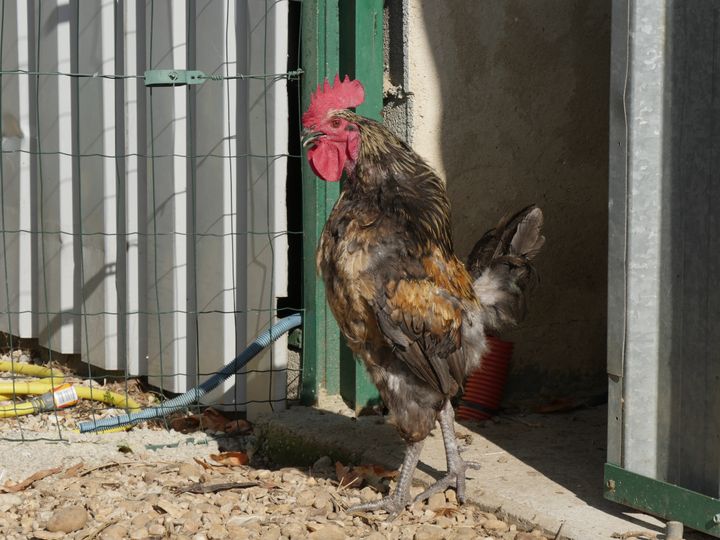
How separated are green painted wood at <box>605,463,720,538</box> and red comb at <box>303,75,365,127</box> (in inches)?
83.7

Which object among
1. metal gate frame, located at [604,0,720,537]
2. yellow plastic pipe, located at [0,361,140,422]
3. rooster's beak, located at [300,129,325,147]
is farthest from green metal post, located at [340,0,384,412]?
yellow plastic pipe, located at [0,361,140,422]

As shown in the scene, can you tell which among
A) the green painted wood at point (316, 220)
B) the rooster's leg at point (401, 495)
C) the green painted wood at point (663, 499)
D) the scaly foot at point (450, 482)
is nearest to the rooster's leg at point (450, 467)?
the scaly foot at point (450, 482)

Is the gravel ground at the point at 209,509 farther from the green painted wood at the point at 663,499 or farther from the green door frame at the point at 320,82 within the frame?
the green door frame at the point at 320,82

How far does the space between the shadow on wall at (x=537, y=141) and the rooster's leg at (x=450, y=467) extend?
148 centimetres

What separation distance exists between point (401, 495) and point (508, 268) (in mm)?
1342

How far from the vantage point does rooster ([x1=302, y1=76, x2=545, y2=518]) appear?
455 cm

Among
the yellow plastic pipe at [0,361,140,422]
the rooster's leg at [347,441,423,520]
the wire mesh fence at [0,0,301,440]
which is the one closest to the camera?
the rooster's leg at [347,441,423,520]

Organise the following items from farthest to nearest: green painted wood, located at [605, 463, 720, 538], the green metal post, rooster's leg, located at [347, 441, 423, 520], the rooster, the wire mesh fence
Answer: the wire mesh fence
the green metal post
rooster's leg, located at [347, 441, 423, 520]
the rooster
green painted wood, located at [605, 463, 720, 538]

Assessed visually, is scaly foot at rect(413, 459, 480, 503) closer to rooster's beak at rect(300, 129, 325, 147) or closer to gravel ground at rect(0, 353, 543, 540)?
gravel ground at rect(0, 353, 543, 540)

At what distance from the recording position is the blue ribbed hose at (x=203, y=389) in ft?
19.2

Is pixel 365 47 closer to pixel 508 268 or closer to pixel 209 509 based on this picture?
pixel 508 268

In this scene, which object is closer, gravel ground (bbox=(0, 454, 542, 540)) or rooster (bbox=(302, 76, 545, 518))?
gravel ground (bbox=(0, 454, 542, 540))

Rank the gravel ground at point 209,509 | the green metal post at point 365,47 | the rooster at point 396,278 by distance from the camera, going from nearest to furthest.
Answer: the gravel ground at point 209,509 < the rooster at point 396,278 < the green metal post at point 365,47

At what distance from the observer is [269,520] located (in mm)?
4590
